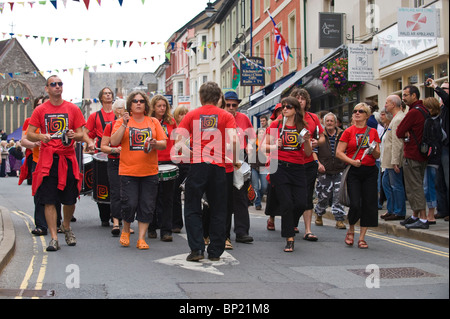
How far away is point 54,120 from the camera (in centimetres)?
823

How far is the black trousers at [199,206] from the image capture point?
7.14 m

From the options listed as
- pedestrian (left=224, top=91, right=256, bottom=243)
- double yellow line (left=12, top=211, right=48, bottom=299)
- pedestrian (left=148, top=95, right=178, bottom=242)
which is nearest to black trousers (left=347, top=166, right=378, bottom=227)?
pedestrian (left=224, top=91, right=256, bottom=243)

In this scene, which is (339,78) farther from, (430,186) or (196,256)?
(196,256)

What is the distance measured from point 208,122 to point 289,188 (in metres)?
1.62

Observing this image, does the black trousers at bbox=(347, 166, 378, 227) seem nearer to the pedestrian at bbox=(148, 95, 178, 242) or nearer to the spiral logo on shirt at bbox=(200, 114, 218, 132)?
the spiral logo on shirt at bbox=(200, 114, 218, 132)

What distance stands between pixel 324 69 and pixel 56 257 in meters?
13.5

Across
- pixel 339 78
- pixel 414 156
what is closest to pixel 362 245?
pixel 414 156

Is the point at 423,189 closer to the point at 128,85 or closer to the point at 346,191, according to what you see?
the point at 346,191

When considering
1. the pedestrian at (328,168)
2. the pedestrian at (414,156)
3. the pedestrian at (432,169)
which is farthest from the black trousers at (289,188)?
the pedestrian at (328,168)

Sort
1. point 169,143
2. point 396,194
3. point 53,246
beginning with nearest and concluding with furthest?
1. point 53,246
2. point 169,143
3. point 396,194

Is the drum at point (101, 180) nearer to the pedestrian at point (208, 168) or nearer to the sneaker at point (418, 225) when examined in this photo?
the pedestrian at point (208, 168)

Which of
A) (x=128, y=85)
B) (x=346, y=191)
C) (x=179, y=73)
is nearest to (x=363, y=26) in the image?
(x=346, y=191)

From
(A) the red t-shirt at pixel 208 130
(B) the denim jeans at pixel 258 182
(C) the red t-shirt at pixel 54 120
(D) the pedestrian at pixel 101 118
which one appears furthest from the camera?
(B) the denim jeans at pixel 258 182

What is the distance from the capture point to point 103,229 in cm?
1020
